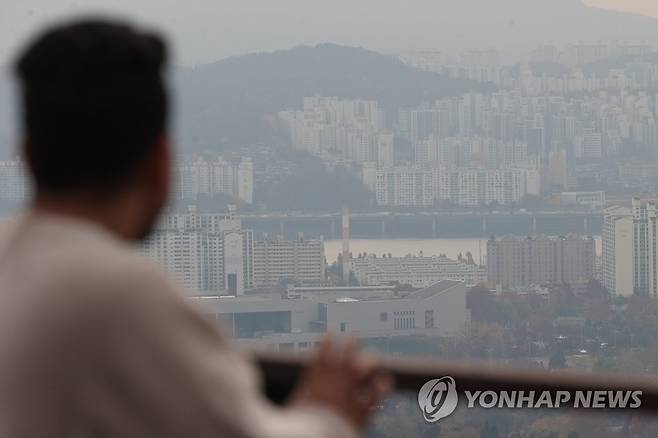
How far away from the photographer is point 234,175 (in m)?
36.2

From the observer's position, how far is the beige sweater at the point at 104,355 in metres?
0.69

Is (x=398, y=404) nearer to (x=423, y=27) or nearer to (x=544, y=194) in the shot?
(x=544, y=194)

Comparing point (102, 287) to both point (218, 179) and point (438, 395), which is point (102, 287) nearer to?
A: point (438, 395)

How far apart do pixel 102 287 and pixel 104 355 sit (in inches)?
1.8

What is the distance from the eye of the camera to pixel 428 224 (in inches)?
1421

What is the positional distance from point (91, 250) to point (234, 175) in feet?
117

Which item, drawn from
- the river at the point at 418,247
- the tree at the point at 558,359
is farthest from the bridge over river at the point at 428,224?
the tree at the point at 558,359

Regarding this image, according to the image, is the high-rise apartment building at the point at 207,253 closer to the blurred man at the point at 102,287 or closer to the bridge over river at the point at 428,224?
the bridge over river at the point at 428,224

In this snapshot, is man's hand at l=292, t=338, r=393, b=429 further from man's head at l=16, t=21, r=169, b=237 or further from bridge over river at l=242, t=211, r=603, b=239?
bridge over river at l=242, t=211, r=603, b=239

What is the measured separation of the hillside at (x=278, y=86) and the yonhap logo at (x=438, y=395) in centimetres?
3244

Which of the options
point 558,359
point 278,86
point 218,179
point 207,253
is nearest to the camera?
point 558,359

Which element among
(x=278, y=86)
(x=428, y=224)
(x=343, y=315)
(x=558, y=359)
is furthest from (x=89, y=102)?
(x=278, y=86)

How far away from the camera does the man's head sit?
0.75 meters

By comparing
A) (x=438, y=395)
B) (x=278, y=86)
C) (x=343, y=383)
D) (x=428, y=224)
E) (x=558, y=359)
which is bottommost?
(x=558, y=359)
